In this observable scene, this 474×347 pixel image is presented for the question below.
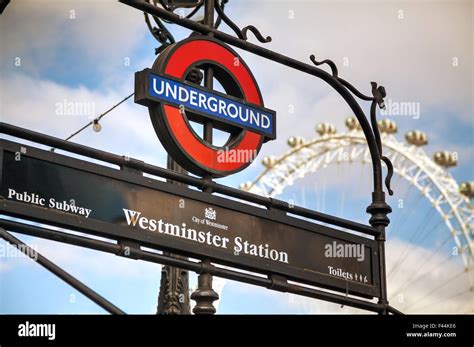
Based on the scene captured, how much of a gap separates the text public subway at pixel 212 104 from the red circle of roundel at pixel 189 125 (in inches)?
3.8

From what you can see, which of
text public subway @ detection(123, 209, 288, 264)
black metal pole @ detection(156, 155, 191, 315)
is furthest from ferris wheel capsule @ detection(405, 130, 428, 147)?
text public subway @ detection(123, 209, 288, 264)

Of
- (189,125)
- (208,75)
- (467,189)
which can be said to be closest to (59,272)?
(189,125)

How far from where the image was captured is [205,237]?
9.75m

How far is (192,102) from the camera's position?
402 inches

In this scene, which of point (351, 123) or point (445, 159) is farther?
point (351, 123)

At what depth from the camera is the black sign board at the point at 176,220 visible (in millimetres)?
8750

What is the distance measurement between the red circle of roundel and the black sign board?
0.44m

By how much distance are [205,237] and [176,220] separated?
1.12ft

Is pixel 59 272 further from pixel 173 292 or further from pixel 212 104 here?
pixel 173 292
